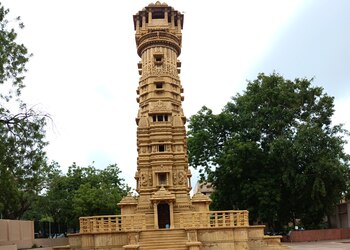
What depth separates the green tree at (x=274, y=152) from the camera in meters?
31.2

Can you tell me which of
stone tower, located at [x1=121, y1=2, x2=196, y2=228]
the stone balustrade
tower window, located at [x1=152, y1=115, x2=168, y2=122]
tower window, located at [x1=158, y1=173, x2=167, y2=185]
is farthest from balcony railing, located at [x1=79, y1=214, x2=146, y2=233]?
tower window, located at [x1=152, y1=115, x2=168, y2=122]

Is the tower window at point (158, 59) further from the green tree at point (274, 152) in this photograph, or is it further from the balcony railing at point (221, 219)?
the balcony railing at point (221, 219)

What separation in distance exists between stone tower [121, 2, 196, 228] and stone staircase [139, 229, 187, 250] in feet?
4.45

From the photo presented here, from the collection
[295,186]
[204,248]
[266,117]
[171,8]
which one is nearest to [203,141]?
[266,117]

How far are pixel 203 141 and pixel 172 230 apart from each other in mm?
11938

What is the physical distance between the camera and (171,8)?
3178 cm

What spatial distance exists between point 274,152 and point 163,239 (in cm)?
1213

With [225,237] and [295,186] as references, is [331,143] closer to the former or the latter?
[295,186]

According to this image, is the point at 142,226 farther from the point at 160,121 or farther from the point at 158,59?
the point at 158,59

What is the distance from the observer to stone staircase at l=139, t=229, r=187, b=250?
22.9 meters

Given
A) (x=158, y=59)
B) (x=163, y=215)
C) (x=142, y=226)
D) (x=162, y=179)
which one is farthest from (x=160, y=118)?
(x=142, y=226)

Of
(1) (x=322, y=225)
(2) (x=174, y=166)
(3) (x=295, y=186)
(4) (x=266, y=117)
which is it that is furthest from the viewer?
(1) (x=322, y=225)

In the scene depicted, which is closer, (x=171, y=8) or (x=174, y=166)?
(x=174, y=166)

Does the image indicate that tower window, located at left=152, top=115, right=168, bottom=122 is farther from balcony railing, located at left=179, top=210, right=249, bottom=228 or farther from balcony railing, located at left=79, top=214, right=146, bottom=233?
balcony railing, located at left=179, top=210, right=249, bottom=228
